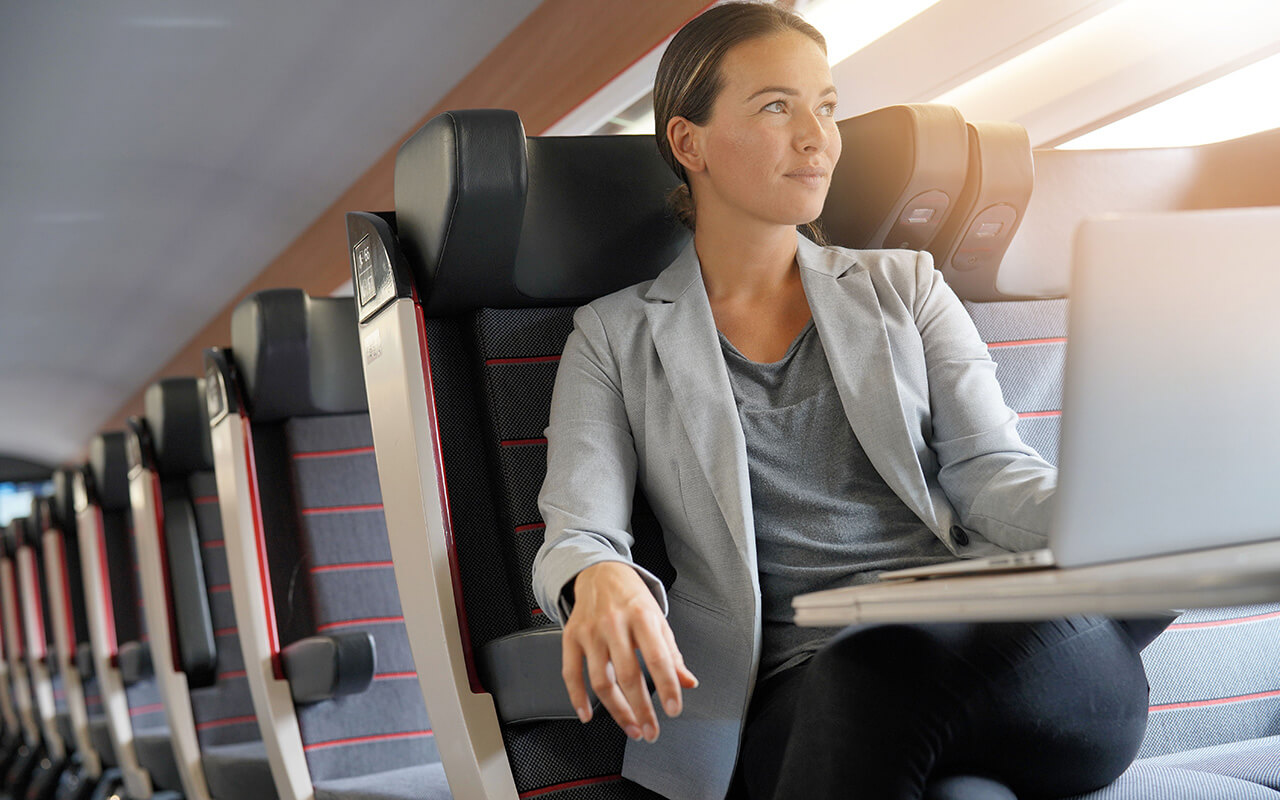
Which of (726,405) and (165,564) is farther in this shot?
(165,564)

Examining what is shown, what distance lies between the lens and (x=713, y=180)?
150 centimetres

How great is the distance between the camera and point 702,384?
1.36 m

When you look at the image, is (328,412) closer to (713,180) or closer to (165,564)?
(165,564)

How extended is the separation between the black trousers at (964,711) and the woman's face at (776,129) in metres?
0.65

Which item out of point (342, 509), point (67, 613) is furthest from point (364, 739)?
point (67, 613)

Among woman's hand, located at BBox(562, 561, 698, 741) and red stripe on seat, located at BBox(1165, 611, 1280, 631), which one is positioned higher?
woman's hand, located at BBox(562, 561, 698, 741)

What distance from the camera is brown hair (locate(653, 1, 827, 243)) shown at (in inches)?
57.2

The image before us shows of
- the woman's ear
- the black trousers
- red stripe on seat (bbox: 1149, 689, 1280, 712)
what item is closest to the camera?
the black trousers

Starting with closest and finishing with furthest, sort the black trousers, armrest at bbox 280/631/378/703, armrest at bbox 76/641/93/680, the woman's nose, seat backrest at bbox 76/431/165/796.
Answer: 1. the black trousers
2. the woman's nose
3. armrest at bbox 280/631/378/703
4. seat backrest at bbox 76/431/165/796
5. armrest at bbox 76/641/93/680

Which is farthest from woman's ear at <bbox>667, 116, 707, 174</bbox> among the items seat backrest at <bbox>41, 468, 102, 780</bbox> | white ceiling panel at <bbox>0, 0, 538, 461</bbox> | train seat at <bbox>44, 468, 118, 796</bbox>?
seat backrest at <bbox>41, 468, 102, 780</bbox>

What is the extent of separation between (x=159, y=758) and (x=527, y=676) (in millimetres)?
2714

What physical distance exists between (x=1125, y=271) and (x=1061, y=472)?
14 cm

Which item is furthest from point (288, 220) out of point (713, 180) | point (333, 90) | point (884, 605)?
point (884, 605)

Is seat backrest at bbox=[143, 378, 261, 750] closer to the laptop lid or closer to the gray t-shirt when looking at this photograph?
the gray t-shirt
